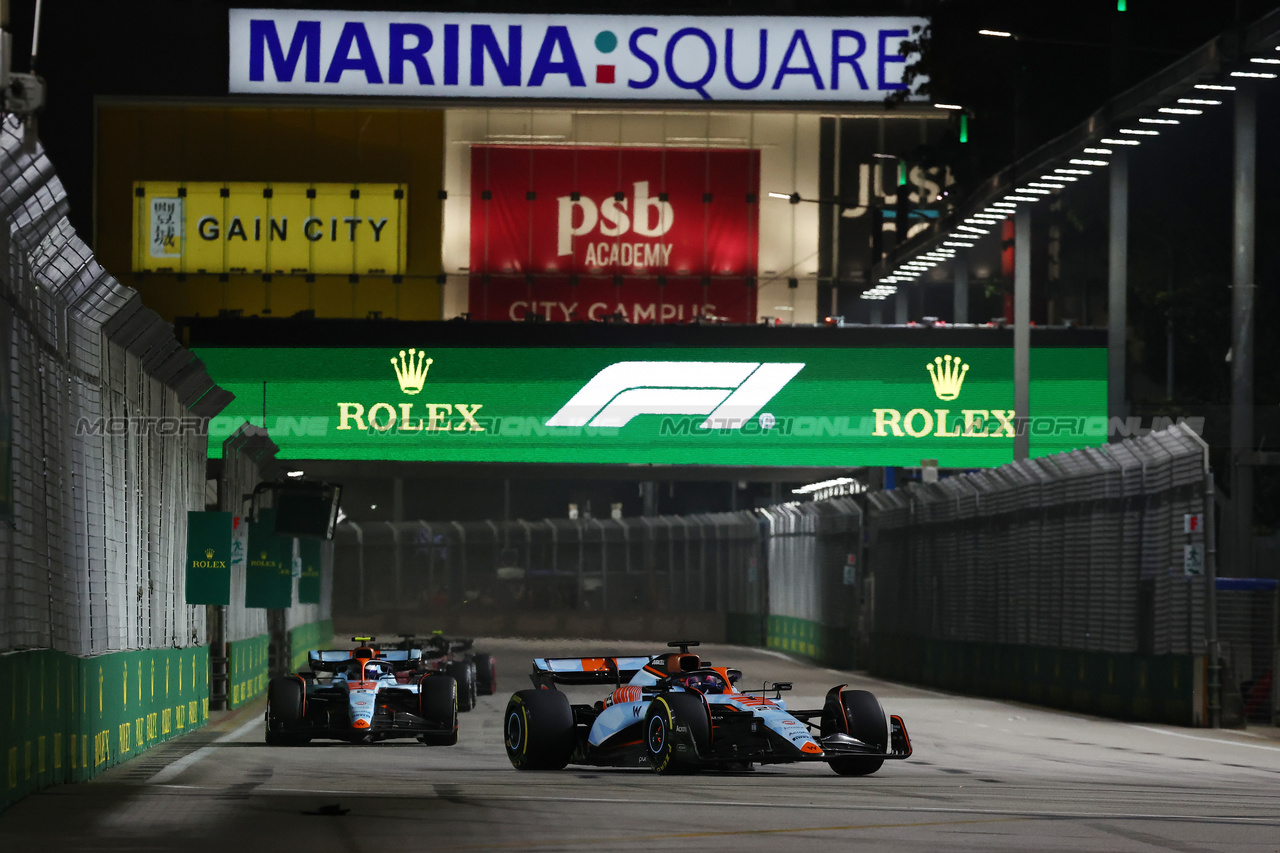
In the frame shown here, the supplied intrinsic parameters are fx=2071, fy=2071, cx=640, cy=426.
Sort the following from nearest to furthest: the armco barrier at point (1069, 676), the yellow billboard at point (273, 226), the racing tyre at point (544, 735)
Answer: the racing tyre at point (544, 735) < the armco barrier at point (1069, 676) < the yellow billboard at point (273, 226)

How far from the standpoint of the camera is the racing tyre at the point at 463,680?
21859 millimetres

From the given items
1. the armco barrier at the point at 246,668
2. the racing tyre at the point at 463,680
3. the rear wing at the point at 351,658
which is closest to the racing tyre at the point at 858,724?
the rear wing at the point at 351,658

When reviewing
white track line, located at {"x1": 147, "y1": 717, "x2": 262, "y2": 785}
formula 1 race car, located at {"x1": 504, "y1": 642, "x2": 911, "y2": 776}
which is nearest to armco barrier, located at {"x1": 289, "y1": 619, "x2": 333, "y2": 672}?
white track line, located at {"x1": 147, "y1": 717, "x2": 262, "y2": 785}

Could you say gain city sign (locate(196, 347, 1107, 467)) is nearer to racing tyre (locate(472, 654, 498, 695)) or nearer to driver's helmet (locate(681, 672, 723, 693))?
racing tyre (locate(472, 654, 498, 695))

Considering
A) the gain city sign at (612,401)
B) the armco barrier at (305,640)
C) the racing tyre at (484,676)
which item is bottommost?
the armco barrier at (305,640)

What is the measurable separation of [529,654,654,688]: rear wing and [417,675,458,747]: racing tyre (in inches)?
92.3

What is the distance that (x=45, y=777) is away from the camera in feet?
39.5

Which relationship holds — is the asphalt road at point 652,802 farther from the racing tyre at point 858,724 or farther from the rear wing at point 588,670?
the rear wing at point 588,670

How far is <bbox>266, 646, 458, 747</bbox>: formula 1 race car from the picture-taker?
55.3 ft

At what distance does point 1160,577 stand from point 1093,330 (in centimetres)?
1174

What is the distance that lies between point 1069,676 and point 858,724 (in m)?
10.9

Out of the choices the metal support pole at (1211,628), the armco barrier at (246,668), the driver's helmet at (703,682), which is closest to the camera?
the driver's helmet at (703,682)

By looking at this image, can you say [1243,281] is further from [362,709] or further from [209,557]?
[362,709]

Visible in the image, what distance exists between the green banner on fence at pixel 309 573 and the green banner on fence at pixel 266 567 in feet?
33.9
